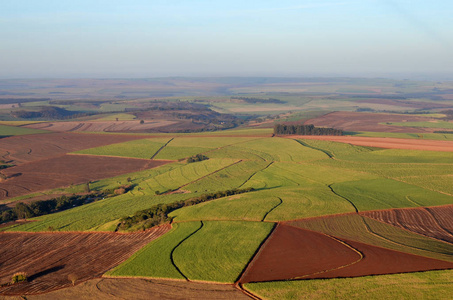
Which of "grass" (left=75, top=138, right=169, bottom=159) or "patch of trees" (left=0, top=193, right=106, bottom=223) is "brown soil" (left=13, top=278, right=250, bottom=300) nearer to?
"patch of trees" (left=0, top=193, right=106, bottom=223)

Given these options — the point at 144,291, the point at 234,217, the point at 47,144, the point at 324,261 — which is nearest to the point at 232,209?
the point at 234,217

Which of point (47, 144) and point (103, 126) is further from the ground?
point (103, 126)

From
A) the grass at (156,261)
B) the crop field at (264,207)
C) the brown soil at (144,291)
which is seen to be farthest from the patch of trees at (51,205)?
the brown soil at (144,291)

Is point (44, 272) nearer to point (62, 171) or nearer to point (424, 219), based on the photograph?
point (424, 219)

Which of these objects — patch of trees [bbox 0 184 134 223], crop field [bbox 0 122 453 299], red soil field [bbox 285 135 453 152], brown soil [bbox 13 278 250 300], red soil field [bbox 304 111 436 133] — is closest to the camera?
brown soil [bbox 13 278 250 300]

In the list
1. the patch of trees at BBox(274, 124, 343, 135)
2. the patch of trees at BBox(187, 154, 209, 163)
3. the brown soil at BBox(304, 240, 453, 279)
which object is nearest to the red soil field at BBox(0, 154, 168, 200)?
the patch of trees at BBox(187, 154, 209, 163)

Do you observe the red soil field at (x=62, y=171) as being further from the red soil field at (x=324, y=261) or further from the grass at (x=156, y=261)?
the red soil field at (x=324, y=261)

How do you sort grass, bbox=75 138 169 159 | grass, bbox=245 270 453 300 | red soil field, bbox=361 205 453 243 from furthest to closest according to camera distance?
1. grass, bbox=75 138 169 159
2. red soil field, bbox=361 205 453 243
3. grass, bbox=245 270 453 300
